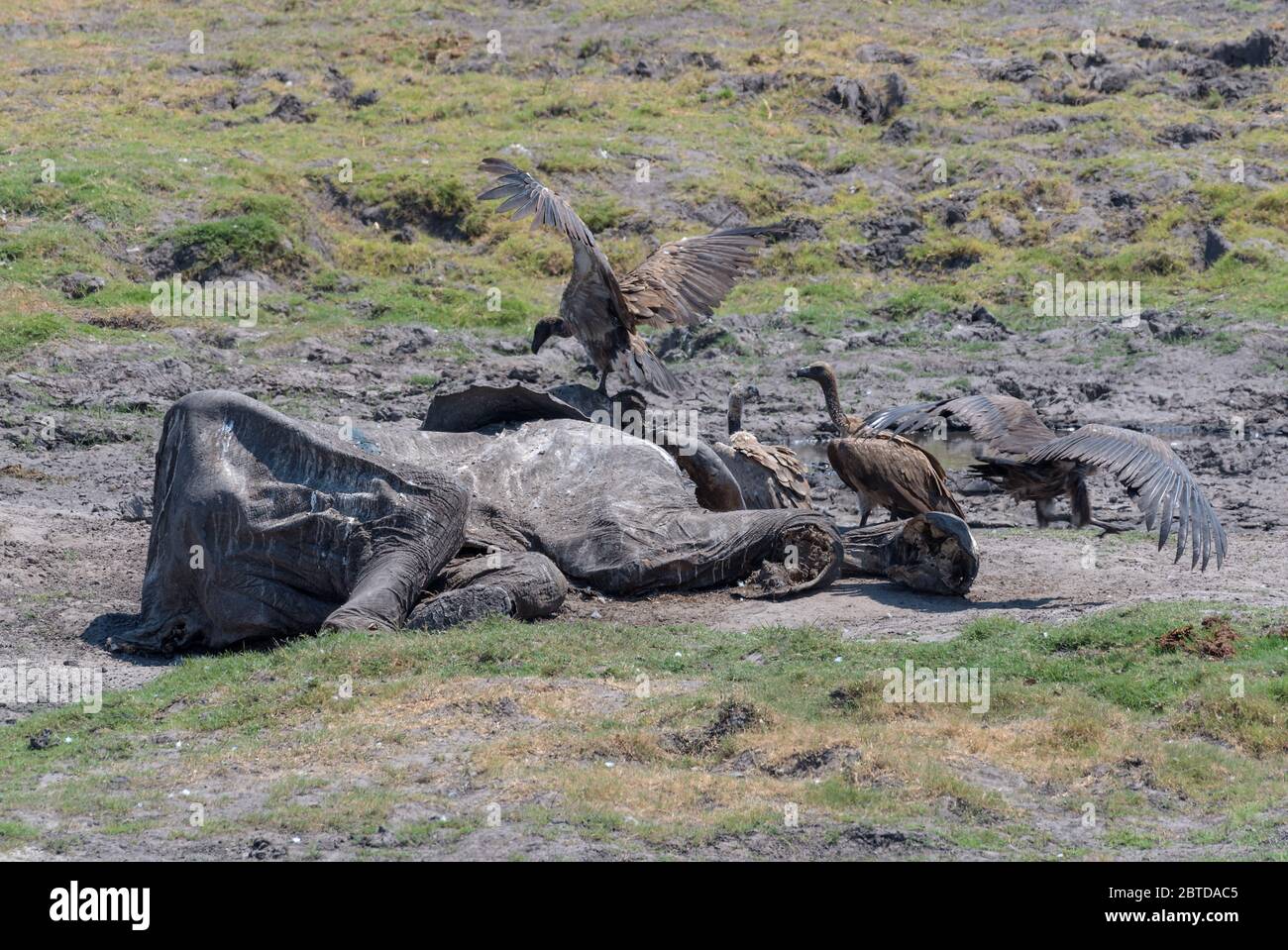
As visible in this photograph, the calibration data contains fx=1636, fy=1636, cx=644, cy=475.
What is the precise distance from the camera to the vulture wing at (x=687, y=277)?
43.5ft

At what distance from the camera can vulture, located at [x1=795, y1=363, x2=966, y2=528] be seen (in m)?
11.6

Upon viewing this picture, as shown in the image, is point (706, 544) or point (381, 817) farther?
point (706, 544)

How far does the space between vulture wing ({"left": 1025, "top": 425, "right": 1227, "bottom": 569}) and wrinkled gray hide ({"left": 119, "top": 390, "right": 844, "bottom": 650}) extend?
66.9 inches

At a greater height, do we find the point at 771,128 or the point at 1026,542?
the point at 771,128

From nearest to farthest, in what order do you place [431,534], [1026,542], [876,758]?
[876,758] < [431,534] < [1026,542]

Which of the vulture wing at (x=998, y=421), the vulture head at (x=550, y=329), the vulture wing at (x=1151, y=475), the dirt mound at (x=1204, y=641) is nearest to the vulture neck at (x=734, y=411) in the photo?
the vulture head at (x=550, y=329)

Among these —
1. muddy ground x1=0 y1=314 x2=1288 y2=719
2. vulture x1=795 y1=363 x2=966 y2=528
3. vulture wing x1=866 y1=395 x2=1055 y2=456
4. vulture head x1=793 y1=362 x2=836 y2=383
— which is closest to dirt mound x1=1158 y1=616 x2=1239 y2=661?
muddy ground x1=0 y1=314 x2=1288 y2=719

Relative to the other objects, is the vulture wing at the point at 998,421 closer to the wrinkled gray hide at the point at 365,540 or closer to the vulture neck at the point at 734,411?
the wrinkled gray hide at the point at 365,540

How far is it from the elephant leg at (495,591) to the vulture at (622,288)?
272 centimetres

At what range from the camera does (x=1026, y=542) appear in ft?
41.7

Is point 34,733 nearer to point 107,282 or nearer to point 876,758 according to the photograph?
point 876,758

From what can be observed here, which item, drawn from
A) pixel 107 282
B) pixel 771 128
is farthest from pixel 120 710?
pixel 771 128

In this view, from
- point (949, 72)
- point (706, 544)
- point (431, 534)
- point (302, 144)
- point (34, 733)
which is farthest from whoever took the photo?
point (949, 72)

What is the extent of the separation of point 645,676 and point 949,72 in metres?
30.0
